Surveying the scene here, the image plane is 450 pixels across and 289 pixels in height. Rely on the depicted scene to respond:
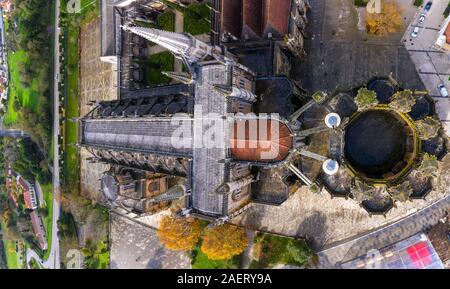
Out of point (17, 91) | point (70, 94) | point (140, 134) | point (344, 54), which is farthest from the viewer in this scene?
point (17, 91)

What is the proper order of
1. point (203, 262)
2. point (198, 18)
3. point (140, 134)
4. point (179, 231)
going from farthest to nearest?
point (203, 262) < point (198, 18) < point (179, 231) < point (140, 134)

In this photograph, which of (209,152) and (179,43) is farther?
(209,152)

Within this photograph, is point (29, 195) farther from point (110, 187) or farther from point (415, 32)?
point (415, 32)

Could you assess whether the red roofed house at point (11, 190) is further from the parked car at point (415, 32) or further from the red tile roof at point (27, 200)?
the parked car at point (415, 32)

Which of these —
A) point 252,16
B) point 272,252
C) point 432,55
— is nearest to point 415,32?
point 432,55

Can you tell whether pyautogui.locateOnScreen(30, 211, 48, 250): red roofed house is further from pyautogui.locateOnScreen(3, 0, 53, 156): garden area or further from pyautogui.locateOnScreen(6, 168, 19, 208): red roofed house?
pyautogui.locateOnScreen(3, 0, 53, 156): garden area

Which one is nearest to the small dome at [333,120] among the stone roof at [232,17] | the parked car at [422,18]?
the stone roof at [232,17]

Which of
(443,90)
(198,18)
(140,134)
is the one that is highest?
(198,18)

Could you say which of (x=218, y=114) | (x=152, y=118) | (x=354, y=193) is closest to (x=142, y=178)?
(x=152, y=118)

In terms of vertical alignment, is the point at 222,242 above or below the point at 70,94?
below
